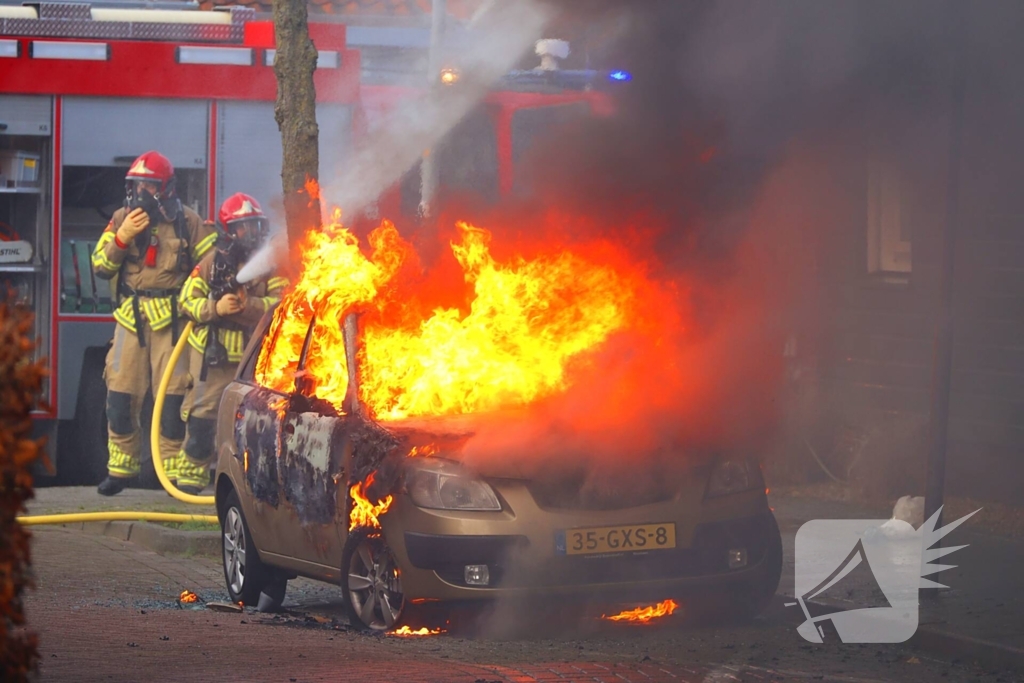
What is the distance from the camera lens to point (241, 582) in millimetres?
8445

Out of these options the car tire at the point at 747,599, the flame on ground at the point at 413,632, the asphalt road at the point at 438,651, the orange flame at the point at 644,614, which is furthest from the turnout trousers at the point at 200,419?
the car tire at the point at 747,599

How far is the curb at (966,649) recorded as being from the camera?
658 centimetres

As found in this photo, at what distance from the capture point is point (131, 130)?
12945 mm

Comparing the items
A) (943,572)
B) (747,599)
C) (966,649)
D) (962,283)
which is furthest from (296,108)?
(966,649)

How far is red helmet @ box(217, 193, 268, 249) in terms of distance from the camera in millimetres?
11711

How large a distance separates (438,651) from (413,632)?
44 cm

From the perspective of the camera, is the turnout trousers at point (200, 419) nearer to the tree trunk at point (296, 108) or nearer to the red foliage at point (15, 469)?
the tree trunk at point (296, 108)

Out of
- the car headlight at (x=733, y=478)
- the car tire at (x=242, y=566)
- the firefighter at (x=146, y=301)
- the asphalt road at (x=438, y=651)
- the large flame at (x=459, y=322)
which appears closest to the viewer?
the asphalt road at (x=438, y=651)

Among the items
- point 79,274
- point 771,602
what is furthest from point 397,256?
point 79,274

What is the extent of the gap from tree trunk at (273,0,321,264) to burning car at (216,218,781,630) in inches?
101

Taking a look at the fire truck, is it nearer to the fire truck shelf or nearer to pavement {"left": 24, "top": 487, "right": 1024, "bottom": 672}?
the fire truck shelf

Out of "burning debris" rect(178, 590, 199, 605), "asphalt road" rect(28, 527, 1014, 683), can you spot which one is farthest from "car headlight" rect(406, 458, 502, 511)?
"burning debris" rect(178, 590, 199, 605)

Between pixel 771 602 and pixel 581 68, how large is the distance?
5712mm

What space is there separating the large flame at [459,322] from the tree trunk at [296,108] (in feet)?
8.44
